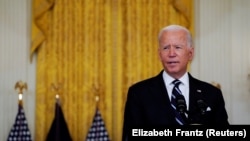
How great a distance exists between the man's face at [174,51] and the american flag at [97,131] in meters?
4.86

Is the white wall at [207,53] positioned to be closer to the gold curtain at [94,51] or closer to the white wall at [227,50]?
the white wall at [227,50]

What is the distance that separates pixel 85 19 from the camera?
7457mm

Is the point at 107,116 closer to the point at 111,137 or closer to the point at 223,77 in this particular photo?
the point at 111,137

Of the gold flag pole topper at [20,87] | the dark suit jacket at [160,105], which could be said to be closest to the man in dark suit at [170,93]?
the dark suit jacket at [160,105]

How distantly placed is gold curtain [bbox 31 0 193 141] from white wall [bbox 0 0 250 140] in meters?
0.21

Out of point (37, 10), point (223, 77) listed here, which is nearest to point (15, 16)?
point (37, 10)

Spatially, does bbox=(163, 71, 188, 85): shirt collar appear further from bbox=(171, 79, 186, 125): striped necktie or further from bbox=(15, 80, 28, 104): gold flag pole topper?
bbox=(15, 80, 28, 104): gold flag pole topper

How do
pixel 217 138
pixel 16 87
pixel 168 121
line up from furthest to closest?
pixel 16 87 < pixel 168 121 < pixel 217 138

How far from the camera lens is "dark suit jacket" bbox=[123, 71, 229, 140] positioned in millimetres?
2195

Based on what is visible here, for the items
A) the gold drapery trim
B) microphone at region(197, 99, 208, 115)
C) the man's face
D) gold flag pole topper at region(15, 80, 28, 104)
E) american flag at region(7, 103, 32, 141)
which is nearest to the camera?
microphone at region(197, 99, 208, 115)

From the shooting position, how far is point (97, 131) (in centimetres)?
713

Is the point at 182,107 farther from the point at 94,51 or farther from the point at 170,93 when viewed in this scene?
the point at 94,51

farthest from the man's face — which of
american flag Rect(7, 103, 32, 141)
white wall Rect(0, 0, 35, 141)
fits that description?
white wall Rect(0, 0, 35, 141)

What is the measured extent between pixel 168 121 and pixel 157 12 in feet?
17.9
